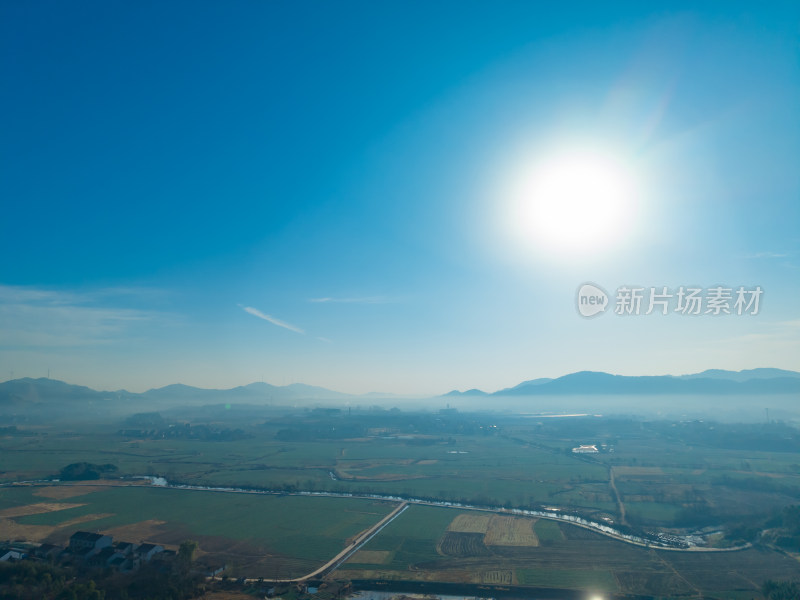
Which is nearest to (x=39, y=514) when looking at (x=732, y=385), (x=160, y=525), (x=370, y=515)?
(x=160, y=525)

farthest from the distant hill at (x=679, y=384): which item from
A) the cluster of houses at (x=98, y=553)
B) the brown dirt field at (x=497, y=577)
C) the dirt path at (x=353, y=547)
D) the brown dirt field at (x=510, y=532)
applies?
the cluster of houses at (x=98, y=553)

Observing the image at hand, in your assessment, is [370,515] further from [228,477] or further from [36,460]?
[36,460]

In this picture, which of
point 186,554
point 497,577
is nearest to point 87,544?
point 186,554

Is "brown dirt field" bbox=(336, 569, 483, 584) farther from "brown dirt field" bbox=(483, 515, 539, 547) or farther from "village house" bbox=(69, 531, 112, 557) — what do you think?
"village house" bbox=(69, 531, 112, 557)

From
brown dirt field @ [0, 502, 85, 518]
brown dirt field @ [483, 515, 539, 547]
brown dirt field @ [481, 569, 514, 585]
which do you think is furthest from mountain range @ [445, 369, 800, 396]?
brown dirt field @ [0, 502, 85, 518]

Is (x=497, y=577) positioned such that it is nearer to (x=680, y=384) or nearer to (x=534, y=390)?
(x=680, y=384)
